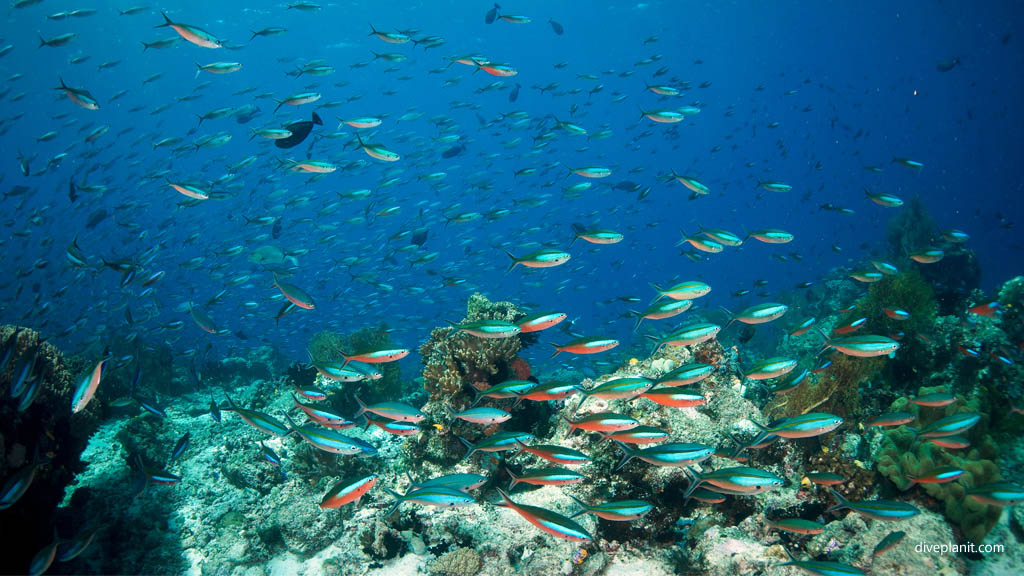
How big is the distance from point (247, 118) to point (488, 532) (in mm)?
14429

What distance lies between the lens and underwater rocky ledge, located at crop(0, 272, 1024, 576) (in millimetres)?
4062

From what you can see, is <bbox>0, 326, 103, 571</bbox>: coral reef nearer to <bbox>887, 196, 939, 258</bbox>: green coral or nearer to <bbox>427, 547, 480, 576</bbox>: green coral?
<bbox>427, 547, 480, 576</bbox>: green coral

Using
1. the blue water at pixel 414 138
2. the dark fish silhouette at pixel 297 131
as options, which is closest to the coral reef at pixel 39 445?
the dark fish silhouette at pixel 297 131

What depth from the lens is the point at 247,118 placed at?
13.3 metres

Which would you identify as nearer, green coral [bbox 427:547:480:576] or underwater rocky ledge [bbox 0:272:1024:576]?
underwater rocky ledge [bbox 0:272:1024:576]

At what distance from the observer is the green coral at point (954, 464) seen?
405 centimetres

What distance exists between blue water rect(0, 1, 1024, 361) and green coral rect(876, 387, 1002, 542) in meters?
6.88

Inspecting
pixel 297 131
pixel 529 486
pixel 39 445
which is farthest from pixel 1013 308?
pixel 39 445

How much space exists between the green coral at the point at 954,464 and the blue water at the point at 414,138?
22.6ft

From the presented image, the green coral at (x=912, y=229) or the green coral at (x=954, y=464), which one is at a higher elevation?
the green coral at (x=954, y=464)

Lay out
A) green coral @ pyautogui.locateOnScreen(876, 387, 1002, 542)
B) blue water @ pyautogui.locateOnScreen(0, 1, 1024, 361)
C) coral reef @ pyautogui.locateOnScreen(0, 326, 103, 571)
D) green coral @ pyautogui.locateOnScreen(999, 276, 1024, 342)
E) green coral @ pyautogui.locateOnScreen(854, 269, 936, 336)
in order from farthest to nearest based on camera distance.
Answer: blue water @ pyautogui.locateOnScreen(0, 1, 1024, 361), green coral @ pyautogui.locateOnScreen(854, 269, 936, 336), green coral @ pyautogui.locateOnScreen(999, 276, 1024, 342), green coral @ pyautogui.locateOnScreen(876, 387, 1002, 542), coral reef @ pyautogui.locateOnScreen(0, 326, 103, 571)

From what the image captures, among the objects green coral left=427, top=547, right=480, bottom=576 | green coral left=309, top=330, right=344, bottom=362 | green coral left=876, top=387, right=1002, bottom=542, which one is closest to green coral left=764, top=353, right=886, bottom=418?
green coral left=876, top=387, right=1002, bottom=542

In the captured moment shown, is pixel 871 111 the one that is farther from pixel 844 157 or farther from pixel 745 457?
pixel 745 457

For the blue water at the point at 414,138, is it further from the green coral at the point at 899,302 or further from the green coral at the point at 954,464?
the green coral at the point at 954,464
